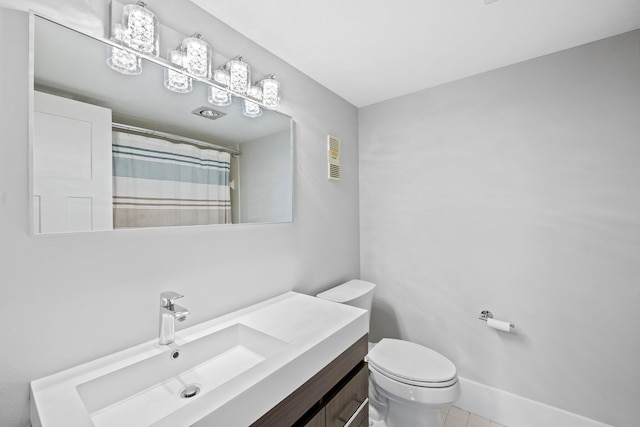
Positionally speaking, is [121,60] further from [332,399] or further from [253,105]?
[332,399]

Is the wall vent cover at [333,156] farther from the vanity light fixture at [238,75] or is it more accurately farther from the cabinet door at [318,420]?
the cabinet door at [318,420]

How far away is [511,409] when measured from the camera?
1.71m

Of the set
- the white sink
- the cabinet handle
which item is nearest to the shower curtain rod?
the white sink

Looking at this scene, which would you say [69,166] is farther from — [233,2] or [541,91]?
[541,91]

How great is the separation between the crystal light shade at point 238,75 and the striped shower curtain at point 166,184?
1.10 ft

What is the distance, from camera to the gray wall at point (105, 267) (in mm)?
747

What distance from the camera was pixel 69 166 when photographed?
2.73 feet

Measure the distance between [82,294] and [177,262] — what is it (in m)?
0.30

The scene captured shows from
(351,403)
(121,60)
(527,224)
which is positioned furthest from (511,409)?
(121,60)

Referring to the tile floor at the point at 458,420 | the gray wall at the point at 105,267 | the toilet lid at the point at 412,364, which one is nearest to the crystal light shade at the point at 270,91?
the gray wall at the point at 105,267

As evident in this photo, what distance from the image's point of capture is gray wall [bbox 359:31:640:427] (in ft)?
4.75

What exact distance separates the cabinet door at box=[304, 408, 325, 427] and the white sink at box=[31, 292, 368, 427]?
0.14 meters

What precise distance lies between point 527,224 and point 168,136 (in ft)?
6.58

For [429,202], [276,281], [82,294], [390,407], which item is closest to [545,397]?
[390,407]
